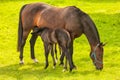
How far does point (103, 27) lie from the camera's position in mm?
20891

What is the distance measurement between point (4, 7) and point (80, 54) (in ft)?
45.9

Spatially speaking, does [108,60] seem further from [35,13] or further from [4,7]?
[4,7]

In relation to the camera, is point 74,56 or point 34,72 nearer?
point 34,72

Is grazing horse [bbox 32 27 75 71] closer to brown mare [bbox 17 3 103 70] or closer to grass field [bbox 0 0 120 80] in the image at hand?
brown mare [bbox 17 3 103 70]

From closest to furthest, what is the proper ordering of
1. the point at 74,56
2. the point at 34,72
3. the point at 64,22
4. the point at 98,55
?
the point at 98,55
the point at 34,72
the point at 64,22
the point at 74,56

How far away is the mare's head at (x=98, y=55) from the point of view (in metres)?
12.3

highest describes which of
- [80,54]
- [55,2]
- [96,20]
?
[80,54]

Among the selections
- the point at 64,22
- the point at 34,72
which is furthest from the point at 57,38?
the point at 34,72

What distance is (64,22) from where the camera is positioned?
12.7m

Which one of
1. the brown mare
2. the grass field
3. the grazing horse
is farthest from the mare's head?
the grazing horse

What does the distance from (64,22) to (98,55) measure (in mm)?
1534

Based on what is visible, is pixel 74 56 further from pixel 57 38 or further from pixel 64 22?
pixel 57 38

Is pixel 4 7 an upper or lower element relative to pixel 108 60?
lower

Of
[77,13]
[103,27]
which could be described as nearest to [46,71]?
[77,13]
